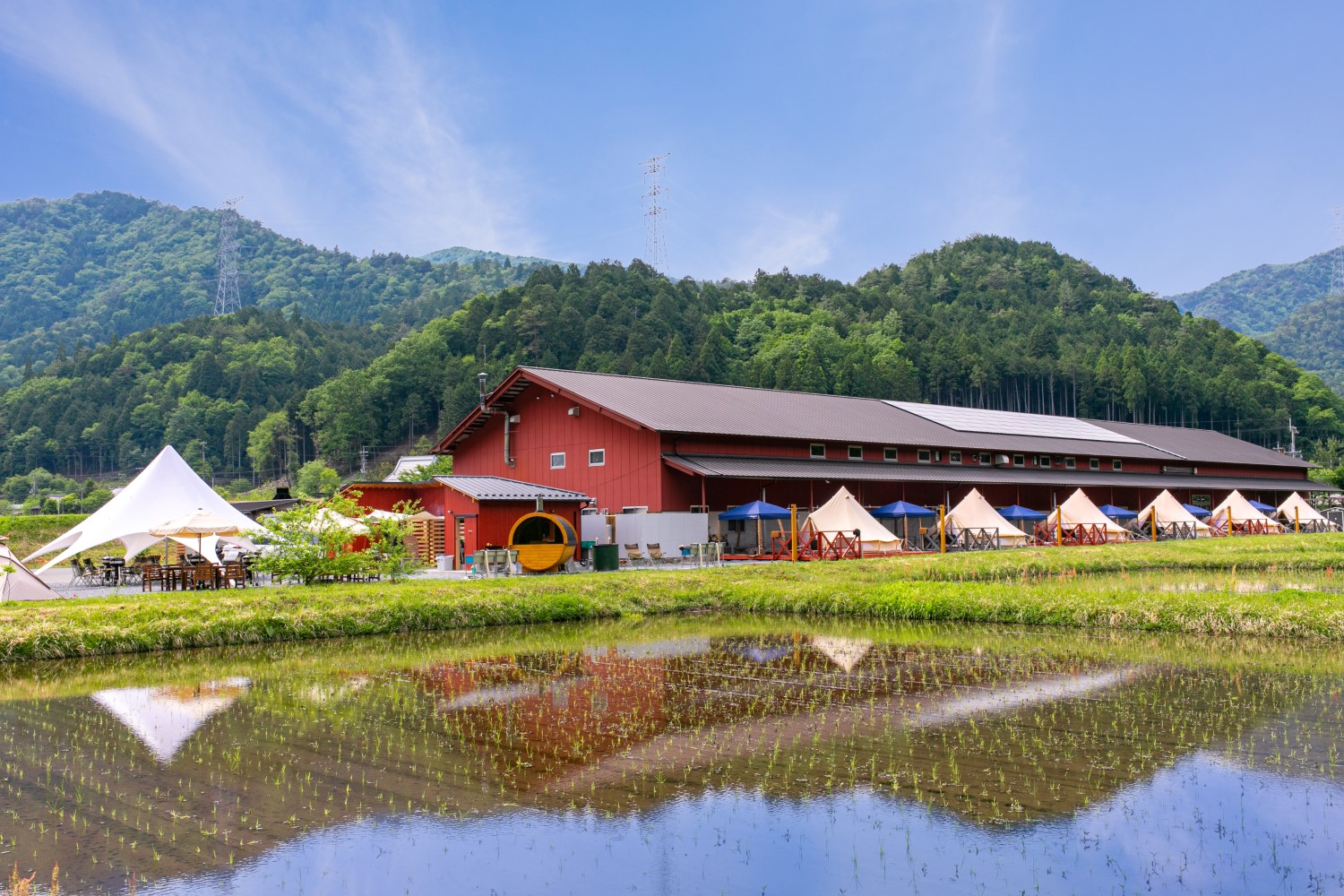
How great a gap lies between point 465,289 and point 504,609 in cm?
13793

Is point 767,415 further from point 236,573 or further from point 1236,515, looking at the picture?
point 1236,515

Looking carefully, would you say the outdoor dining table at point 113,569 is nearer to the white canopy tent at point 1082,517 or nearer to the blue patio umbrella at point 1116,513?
the white canopy tent at point 1082,517

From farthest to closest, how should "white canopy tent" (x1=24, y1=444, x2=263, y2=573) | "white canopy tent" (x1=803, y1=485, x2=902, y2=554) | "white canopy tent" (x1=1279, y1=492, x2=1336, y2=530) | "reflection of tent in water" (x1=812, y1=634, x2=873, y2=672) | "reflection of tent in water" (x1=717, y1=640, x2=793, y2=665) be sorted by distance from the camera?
"white canopy tent" (x1=1279, y1=492, x2=1336, y2=530)
"white canopy tent" (x1=803, y1=485, x2=902, y2=554)
"white canopy tent" (x1=24, y1=444, x2=263, y2=573)
"reflection of tent in water" (x1=717, y1=640, x2=793, y2=665)
"reflection of tent in water" (x1=812, y1=634, x2=873, y2=672)

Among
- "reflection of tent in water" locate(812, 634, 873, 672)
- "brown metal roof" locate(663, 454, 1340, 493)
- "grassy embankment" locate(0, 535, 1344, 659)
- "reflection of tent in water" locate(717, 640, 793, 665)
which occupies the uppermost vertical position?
"brown metal roof" locate(663, 454, 1340, 493)

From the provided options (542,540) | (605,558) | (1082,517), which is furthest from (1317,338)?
(605,558)

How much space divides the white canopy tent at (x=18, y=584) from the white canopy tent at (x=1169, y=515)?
112ft

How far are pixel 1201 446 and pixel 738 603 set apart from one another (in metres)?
40.7

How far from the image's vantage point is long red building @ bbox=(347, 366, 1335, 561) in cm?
2892

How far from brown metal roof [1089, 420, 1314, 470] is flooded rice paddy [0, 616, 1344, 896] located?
39512 mm

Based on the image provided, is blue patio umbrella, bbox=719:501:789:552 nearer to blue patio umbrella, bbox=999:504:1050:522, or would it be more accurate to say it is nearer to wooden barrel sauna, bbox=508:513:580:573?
wooden barrel sauna, bbox=508:513:580:573

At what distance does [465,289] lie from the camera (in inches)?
5906

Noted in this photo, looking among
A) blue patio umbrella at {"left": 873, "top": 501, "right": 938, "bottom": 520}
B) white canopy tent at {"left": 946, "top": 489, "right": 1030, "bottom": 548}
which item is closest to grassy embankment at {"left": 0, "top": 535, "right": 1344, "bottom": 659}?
white canopy tent at {"left": 946, "top": 489, "right": 1030, "bottom": 548}

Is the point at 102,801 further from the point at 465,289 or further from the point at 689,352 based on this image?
the point at 465,289

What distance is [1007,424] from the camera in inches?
1688
